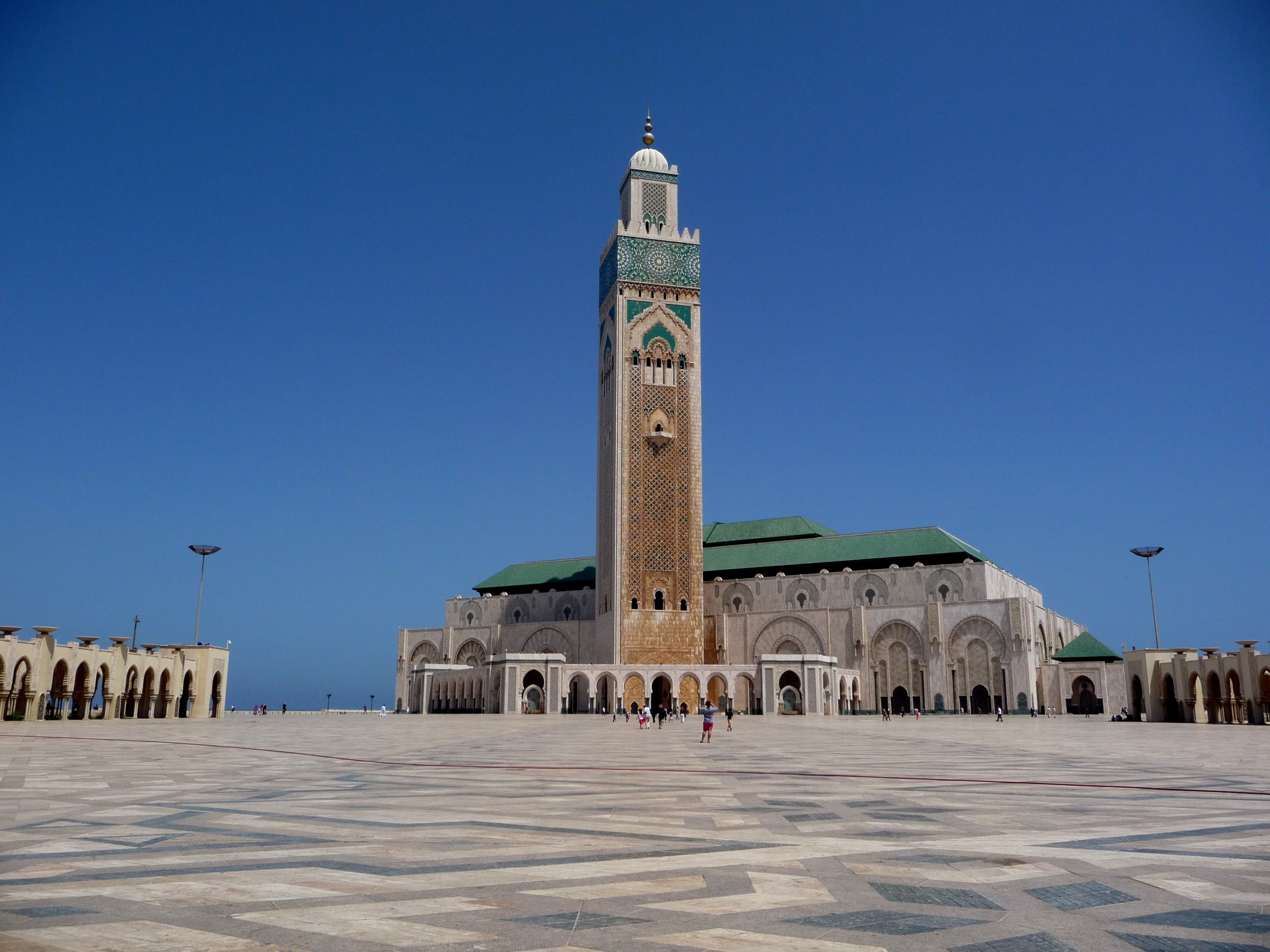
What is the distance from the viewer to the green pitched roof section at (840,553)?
2275 inches

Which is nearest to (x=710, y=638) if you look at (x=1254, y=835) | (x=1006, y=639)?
(x=1006, y=639)

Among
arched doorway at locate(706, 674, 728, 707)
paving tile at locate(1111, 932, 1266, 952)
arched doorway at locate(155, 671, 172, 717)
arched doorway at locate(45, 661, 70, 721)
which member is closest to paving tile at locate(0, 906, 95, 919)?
paving tile at locate(1111, 932, 1266, 952)

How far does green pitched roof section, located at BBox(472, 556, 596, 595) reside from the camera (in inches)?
2643

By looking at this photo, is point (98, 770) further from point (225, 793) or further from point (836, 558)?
point (836, 558)

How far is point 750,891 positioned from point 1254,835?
4.12m

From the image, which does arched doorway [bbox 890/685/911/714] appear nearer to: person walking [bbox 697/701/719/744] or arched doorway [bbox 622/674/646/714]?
arched doorway [bbox 622/674/646/714]

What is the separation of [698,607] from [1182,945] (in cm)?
5267

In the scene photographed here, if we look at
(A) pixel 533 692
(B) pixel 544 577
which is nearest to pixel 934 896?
(A) pixel 533 692

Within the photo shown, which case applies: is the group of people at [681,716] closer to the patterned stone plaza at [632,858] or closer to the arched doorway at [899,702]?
the patterned stone plaza at [632,858]

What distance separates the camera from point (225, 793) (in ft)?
30.3

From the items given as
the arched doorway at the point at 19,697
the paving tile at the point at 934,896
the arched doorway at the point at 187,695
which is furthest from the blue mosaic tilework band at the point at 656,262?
the paving tile at the point at 934,896

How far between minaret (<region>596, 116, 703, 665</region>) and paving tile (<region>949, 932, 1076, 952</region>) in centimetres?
5070

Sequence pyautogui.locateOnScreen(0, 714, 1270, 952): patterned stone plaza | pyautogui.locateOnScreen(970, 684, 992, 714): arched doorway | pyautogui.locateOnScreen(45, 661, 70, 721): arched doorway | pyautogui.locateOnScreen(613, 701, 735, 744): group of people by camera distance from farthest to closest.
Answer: pyautogui.locateOnScreen(970, 684, 992, 714): arched doorway, pyautogui.locateOnScreen(45, 661, 70, 721): arched doorway, pyautogui.locateOnScreen(613, 701, 735, 744): group of people, pyautogui.locateOnScreen(0, 714, 1270, 952): patterned stone plaza

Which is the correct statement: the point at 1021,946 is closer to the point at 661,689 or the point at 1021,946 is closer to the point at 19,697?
the point at 19,697
